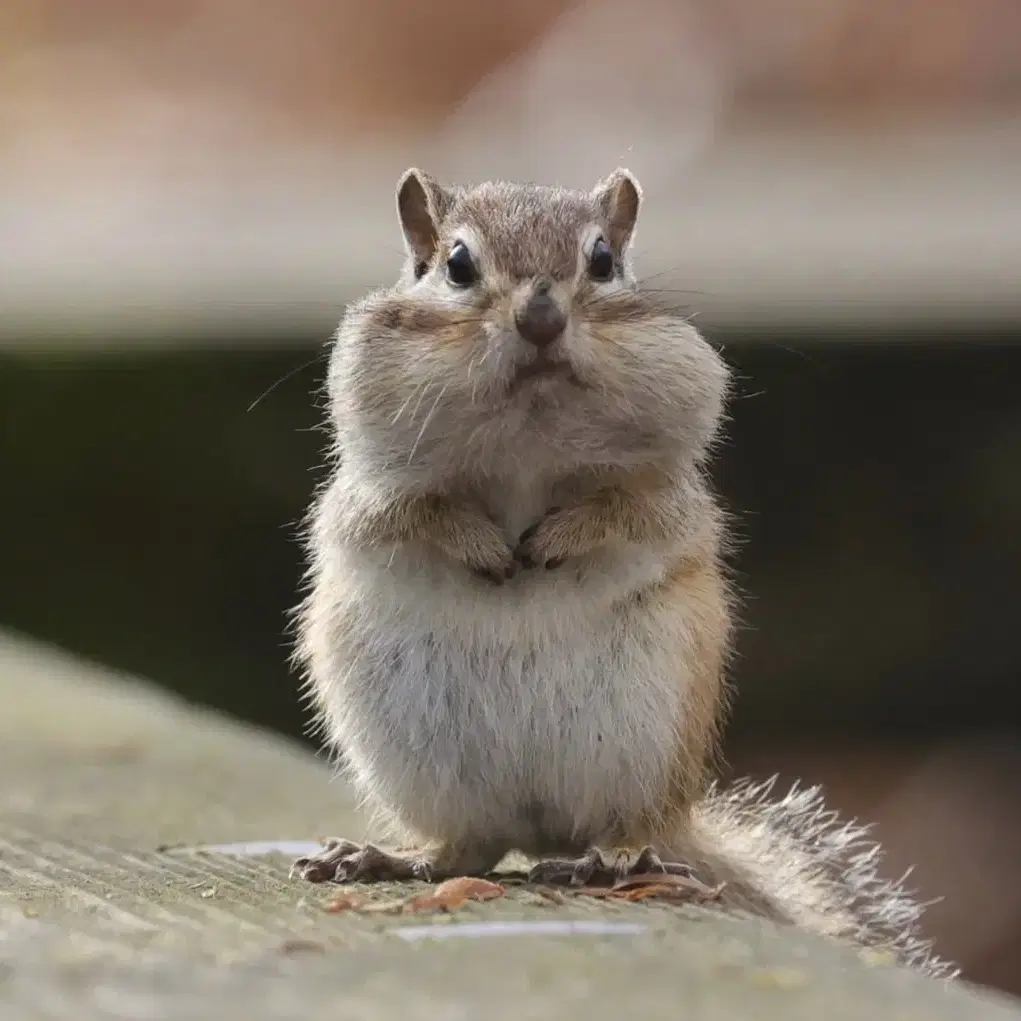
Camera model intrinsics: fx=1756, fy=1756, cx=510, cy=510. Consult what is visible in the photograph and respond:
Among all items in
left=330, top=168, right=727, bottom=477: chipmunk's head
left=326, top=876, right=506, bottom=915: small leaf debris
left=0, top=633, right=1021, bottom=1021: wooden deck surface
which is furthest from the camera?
left=330, top=168, right=727, bottom=477: chipmunk's head

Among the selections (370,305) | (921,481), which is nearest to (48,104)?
(921,481)

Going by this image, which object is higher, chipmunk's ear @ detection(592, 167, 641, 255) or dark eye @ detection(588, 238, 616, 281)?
chipmunk's ear @ detection(592, 167, 641, 255)

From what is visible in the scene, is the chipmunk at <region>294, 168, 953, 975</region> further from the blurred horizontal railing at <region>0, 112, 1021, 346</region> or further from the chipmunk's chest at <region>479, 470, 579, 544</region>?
the blurred horizontal railing at <region>0, 112, 1021, 346</region>

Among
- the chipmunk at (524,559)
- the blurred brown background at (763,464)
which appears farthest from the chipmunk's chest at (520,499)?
the blurred brown background at (763,464)

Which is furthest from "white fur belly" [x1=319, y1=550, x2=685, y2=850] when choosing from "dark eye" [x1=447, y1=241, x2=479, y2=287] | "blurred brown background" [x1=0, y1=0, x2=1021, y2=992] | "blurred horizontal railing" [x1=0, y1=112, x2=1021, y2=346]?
"blurred brown background" [x1=0, y1=0, x2=1021, y2=992]

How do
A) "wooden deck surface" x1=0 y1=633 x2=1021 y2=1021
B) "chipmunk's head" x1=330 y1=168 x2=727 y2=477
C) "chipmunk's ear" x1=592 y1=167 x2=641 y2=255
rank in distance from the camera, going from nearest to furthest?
"wooden deck surface" x1=0 y1=633 x2=1021 y2=1021
"chipmunk's head" x1=330 y1=168 x2=727 y2=477
"chipmunk's ear" x1=592 y1=167 x2=641 y2=255

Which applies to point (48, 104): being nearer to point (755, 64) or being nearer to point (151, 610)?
point (755, 64)

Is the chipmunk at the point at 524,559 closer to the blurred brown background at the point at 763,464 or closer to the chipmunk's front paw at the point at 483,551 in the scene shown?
the chipmunk's front paw at the point at 483,551

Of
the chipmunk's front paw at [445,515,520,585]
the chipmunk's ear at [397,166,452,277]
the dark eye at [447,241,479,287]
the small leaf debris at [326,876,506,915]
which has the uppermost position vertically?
the chipmunk's ear at [397,166,452,277]
